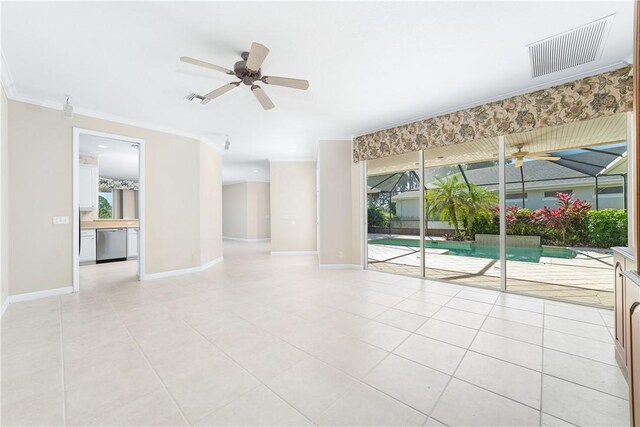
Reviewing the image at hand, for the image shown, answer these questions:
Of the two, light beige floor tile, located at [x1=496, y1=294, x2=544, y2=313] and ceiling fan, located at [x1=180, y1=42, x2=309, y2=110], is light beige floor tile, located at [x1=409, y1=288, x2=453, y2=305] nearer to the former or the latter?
light beige floor tile, located at [x1=496, y1=294, x2=544, y2=313]

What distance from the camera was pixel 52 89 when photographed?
3113 millimetres

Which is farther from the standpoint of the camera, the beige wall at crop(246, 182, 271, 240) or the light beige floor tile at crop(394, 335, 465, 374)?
the beige wall at crop(246, 182, 271, 240)

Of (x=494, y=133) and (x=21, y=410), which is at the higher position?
(x=494, y=133)

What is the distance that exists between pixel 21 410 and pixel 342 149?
495 cm

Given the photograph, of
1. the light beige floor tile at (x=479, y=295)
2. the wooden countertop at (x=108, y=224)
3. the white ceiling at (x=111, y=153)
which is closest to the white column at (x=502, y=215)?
the light beige floor tile at (x=479, y=295)

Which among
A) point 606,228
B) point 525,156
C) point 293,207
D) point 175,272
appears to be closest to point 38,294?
point 175,272

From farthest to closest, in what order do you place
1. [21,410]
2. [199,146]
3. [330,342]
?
[199,146]
[330,342]
[21,410]

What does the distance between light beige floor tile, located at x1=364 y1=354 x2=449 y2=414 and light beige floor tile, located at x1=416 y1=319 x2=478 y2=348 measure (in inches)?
20.9

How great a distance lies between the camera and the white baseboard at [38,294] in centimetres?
320

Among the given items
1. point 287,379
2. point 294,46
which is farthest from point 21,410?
point 294,46

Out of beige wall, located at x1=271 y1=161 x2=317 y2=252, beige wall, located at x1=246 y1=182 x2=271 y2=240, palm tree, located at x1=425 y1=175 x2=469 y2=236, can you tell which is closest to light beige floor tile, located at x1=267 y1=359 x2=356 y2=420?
palm tree, located at x1=425 y1=175 x2=469 y2=236

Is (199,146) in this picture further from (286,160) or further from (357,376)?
(357,376)

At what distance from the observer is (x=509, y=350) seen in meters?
2.01

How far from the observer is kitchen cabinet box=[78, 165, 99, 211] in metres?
6.08
